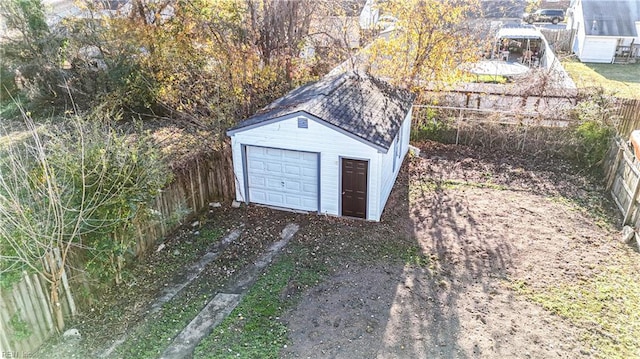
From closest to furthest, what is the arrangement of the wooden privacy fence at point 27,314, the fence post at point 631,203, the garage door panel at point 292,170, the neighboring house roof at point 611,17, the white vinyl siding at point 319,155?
the wooden privacy fence at point 27,314, the fence post at point 631,203, the white vinyl siding at point 319,155, the garage door panel at point 292,170, the neighboring house roof at point 611,17

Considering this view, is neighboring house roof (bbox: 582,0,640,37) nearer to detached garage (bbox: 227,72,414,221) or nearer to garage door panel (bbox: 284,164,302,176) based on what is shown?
detached garage (bbox: 227,72,414,221)

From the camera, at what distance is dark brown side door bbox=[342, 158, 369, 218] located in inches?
428

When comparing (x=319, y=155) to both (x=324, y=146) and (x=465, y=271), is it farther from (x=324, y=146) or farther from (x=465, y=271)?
(x=465, y=271)

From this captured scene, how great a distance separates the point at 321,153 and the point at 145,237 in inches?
181

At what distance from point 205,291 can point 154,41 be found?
11522mm

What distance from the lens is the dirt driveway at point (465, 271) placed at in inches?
293

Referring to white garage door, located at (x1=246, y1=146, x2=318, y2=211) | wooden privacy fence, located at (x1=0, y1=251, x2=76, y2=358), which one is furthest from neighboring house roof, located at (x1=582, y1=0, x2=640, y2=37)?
wooden privacy fence, located at (x1=0, y1=251, x2=76, y2=358)

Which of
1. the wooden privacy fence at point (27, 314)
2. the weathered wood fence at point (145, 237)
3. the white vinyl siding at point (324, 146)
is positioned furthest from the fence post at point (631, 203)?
the wooden privacy fence at point (27, 314)

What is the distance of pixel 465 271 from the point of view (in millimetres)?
9391

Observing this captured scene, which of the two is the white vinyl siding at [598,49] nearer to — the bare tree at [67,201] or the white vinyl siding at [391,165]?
the white vinyl siding at [391,165]

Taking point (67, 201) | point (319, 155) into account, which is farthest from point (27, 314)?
point (319, 155)

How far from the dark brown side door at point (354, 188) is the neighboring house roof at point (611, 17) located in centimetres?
2726

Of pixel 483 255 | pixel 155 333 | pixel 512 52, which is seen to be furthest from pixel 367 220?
pixel 512 52

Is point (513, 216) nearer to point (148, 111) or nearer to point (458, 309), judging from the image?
point (458, 309)
